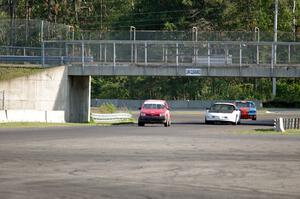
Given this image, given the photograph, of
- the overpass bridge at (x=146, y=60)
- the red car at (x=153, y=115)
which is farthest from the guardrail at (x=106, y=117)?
the red car at (x=153, y=115)

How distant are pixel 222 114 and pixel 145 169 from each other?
3532 centimetres

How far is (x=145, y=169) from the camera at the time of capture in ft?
63.3

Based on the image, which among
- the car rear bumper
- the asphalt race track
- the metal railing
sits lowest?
the car rear bumper

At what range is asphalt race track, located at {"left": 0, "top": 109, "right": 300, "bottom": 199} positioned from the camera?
1484 cm

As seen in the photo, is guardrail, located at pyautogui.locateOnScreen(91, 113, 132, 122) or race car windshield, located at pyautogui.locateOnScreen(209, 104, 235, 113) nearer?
race car windshield, located at pyautogui.locateOnScreen(209, 104, 235, 113)

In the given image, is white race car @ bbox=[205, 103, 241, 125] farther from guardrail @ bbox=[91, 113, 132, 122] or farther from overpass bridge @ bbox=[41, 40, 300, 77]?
guardrail @ bbox=[91, 113, 132, 122]

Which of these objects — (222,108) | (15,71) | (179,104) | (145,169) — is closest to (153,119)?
(222,108)

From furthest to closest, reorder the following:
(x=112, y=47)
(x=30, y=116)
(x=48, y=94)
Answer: (x=112, y=47), (x=48, y=94), (x=30, y=116)

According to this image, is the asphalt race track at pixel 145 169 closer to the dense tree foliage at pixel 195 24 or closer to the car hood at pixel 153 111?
the car hood at pixel 153 111

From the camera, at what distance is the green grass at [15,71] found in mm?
53747

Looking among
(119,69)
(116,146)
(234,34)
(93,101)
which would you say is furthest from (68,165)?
(93,101)

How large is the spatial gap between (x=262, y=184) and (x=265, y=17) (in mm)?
91938

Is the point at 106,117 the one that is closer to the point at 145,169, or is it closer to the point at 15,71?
the point at 15,71

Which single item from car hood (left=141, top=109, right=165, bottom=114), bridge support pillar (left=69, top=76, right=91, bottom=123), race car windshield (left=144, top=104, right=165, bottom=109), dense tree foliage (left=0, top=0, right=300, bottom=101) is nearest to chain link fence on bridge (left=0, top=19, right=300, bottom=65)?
bridge support pillar (left=69, top=76, right=91, bottom=123)
